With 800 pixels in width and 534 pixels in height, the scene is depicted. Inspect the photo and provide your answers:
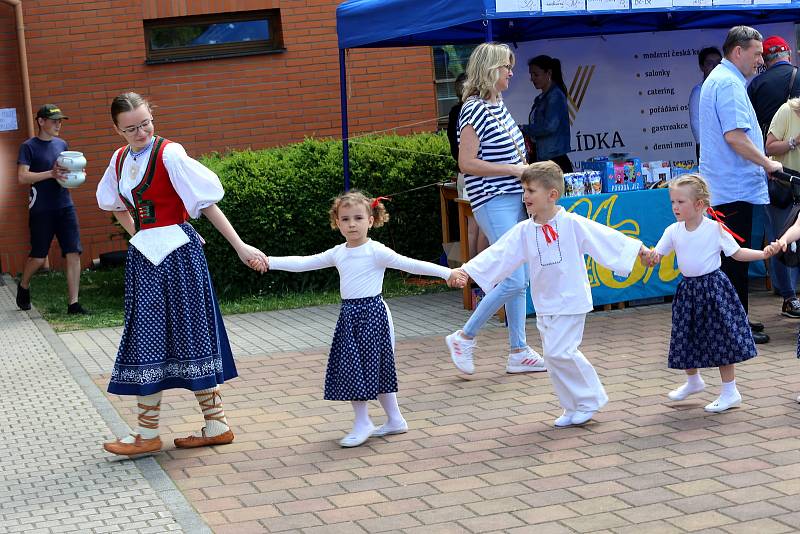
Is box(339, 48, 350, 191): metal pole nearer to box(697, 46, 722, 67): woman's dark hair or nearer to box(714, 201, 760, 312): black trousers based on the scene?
box(697, 46, 722, 67): woman's dark hair

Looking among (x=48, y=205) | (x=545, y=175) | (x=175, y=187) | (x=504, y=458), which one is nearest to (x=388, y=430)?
(x=504, y=458)

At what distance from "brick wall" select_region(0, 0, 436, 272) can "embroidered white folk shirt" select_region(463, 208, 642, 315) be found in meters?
7.92

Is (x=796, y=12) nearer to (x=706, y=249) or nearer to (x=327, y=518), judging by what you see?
(x=706, y=249)

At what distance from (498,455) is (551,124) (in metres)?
4.98

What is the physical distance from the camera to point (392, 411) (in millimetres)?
6039

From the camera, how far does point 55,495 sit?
5371 mm

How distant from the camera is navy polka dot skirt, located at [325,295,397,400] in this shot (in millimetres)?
5805

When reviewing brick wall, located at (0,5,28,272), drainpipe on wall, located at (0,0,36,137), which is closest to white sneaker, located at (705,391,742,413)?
drainpipe on wall, located at (0,0,36,137)

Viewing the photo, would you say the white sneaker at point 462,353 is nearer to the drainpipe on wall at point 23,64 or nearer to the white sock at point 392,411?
the white sock at point 392,411

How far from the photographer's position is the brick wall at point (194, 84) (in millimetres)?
12969

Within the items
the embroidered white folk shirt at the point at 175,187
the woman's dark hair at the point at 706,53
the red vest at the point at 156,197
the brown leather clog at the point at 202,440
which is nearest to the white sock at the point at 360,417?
the brown leather clog at the point at 202,440

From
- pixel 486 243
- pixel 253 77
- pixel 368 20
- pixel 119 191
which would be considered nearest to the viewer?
pixel 119 191

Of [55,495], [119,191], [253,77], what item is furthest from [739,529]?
[253,77]

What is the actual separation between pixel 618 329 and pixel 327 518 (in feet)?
13.8
